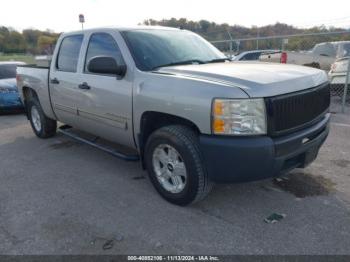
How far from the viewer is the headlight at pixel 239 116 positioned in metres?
2.82

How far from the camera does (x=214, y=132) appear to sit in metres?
2.92

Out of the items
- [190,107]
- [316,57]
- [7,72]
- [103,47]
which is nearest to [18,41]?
[7,72]

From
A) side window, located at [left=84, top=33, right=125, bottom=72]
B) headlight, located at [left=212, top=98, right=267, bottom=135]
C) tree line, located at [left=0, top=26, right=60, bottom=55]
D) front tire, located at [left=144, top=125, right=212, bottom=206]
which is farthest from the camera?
tree line, located at [left=0, top=26, right=60, bottom=55]

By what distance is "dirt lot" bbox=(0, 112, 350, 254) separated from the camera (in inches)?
113

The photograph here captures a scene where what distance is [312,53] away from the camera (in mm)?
14469

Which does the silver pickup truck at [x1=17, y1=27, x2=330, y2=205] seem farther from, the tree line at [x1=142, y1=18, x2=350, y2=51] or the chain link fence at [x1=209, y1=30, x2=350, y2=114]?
the tree line at [x1=142, y1=18, x2=350, y2=51]

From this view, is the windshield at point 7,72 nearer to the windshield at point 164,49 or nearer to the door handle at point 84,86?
the door handle at point 84,86

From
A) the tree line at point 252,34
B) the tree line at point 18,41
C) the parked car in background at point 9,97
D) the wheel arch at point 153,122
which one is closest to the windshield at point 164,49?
the wheel arch at point 153,122

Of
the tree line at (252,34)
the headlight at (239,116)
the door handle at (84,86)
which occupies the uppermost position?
the tree line at (252,34)

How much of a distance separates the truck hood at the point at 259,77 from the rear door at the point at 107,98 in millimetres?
548

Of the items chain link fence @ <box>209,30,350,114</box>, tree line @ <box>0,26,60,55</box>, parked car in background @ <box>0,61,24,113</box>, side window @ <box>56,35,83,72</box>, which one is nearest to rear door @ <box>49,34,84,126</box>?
side window @ <box>56,35,83,72</box>

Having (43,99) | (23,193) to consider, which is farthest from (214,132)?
(43,99)

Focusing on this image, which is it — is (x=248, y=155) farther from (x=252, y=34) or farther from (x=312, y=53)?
(x=252, y=34)

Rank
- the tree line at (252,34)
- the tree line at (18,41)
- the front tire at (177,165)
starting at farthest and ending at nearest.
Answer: the tree line at (18,41) < the tree line at (252,34) < the front tire at (177,165)
